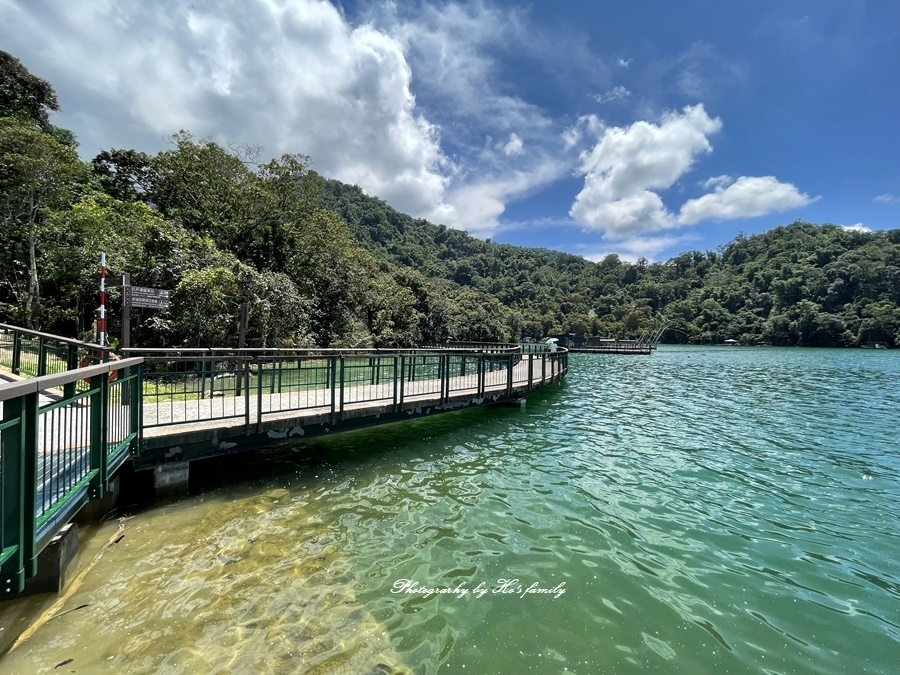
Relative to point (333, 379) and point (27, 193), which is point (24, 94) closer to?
point (27, 193)

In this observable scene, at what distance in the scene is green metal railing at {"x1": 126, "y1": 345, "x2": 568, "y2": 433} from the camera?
718 centimetres

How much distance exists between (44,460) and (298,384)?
547 centimetres

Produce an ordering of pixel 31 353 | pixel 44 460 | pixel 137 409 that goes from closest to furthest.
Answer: pixel 44 460 → pixel 137 409 → pixel 31 353

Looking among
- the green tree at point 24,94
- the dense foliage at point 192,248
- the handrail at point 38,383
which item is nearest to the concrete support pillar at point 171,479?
the handrail at point 38,383

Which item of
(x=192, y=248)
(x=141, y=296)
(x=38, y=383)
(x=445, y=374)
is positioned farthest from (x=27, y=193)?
(x=38, y=383)

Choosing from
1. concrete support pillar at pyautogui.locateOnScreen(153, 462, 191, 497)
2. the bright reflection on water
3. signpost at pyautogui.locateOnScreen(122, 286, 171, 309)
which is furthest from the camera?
signpost at pyautogui.locateOnScreen(122, 286, 171, 309)

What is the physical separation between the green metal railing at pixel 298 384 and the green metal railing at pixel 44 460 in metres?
1.39

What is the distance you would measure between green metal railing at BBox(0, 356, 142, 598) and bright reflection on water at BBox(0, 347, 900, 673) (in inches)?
39.1

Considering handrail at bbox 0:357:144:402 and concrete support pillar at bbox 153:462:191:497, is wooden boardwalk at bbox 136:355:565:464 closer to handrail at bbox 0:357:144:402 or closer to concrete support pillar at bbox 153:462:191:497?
concrete support pillar at bbox 153:462:191:497

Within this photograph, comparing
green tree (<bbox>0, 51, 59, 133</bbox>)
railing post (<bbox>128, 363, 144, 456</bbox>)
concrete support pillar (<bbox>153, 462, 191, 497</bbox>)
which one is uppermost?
green tree (<bbox>0, 51, 59, 133</bbox>)

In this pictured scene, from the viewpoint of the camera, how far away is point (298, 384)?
852 cm

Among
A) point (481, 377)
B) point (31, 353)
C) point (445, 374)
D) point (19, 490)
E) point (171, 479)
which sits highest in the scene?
point (31, 353)

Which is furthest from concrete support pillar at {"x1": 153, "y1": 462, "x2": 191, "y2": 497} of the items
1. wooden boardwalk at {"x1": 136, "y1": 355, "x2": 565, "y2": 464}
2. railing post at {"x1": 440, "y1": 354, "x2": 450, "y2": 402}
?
railing post at {"x1": 440, "y1": 354, "x2": 450, "y2": 402}

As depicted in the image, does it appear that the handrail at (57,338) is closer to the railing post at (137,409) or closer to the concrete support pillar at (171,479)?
the railing post at (137,409)
